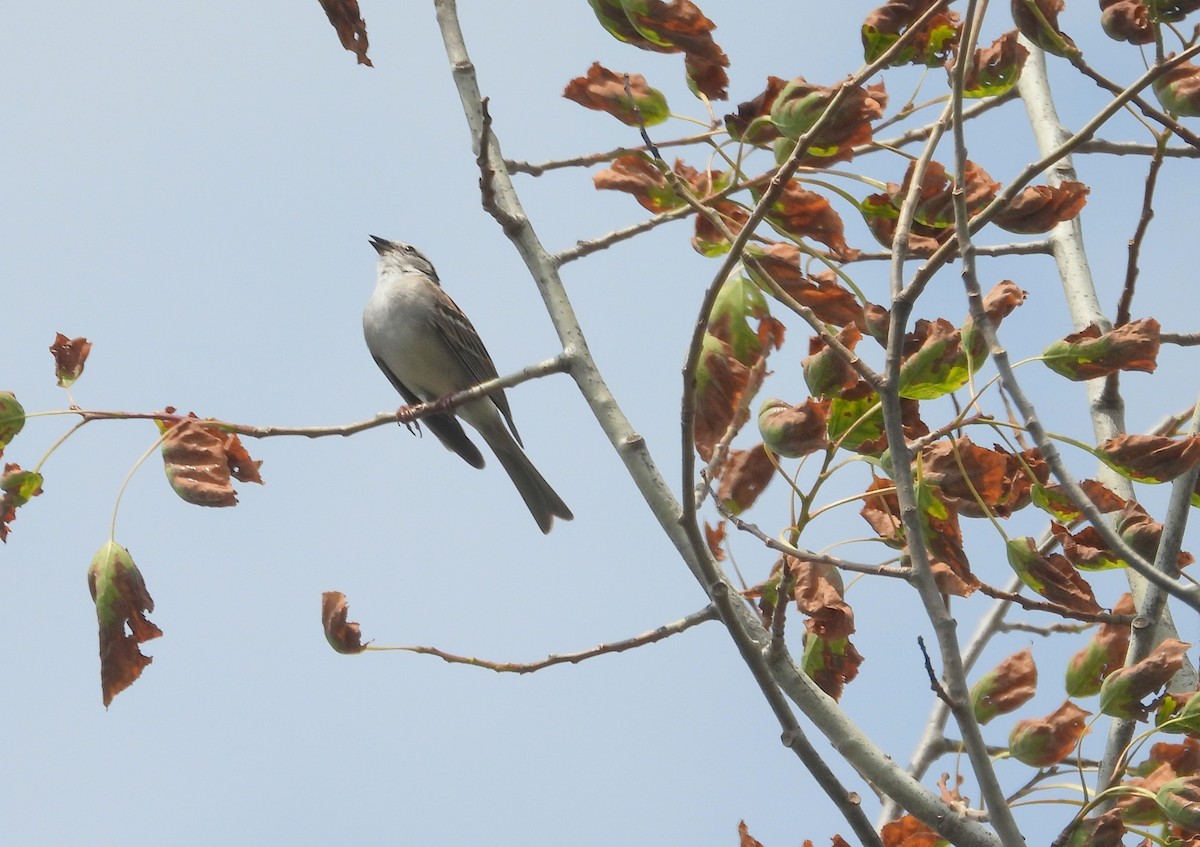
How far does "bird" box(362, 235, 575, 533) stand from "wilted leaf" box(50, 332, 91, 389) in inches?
159

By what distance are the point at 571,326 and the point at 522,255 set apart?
9.8 inches

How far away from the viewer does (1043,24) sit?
280cm

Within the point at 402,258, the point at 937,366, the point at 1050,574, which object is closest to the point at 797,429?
the point at 937,366

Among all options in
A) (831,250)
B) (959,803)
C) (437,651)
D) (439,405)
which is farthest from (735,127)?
(959,803)

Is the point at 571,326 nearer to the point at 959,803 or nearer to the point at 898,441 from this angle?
the point at 898,441

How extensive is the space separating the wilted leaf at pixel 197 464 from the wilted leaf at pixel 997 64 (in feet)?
6.88

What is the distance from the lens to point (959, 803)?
10.2ft

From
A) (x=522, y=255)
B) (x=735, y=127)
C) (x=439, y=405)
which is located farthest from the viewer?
(x=439, y=405)

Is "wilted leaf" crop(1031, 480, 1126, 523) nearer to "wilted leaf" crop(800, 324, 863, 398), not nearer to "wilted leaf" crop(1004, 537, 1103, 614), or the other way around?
"wilted leaf" crop(1004, 537, 1103, 614)

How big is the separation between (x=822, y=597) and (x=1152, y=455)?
2.70 feet

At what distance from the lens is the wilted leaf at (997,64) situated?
3.16m

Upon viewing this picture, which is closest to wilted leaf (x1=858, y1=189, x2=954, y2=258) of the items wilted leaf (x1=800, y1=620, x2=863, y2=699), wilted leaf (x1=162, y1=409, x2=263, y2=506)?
wilted leaf (x1=800, y1=620, x2=863, y2=699)

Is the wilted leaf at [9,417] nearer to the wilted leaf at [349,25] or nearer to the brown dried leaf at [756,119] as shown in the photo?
the wilted leaf at [349,25]

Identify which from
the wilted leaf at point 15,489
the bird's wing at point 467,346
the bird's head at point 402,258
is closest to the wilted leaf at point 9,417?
the wilted leaf at point 15,489
